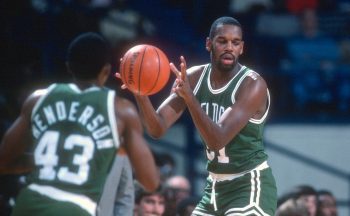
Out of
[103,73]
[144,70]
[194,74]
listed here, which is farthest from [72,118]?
[194,74]

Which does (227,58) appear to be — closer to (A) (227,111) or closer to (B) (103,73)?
(A) (227,111)

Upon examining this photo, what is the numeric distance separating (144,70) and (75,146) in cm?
171

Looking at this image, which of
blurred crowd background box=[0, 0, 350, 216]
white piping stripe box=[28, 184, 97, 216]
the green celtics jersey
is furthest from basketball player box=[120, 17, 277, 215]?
blurred crowd background box=[0, 0, 350, 216]

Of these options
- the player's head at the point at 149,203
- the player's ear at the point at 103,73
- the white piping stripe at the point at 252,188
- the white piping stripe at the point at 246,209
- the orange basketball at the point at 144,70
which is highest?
the player's ear at the point at 103,73

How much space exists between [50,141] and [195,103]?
148cm

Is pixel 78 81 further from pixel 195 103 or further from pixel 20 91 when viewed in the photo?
pixel 20 91

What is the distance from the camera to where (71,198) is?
4.88 metres

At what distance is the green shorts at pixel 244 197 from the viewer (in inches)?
255

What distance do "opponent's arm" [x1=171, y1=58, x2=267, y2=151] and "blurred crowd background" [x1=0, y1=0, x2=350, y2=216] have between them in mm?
5434

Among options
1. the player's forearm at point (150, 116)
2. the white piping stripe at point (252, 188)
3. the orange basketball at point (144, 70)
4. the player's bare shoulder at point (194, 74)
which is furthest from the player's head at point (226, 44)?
the white piping stripe at point (252, 188)

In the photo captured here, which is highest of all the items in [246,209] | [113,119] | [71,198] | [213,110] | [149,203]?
[113,119]

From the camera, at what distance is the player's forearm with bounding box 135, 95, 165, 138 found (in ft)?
20.7

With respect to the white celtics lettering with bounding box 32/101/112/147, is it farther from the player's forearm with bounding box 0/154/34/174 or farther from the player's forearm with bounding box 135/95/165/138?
the player's forearm with bounding box 135/95/165/138

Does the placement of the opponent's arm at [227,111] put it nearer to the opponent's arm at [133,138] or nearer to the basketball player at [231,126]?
the basketball player at [231,126]
